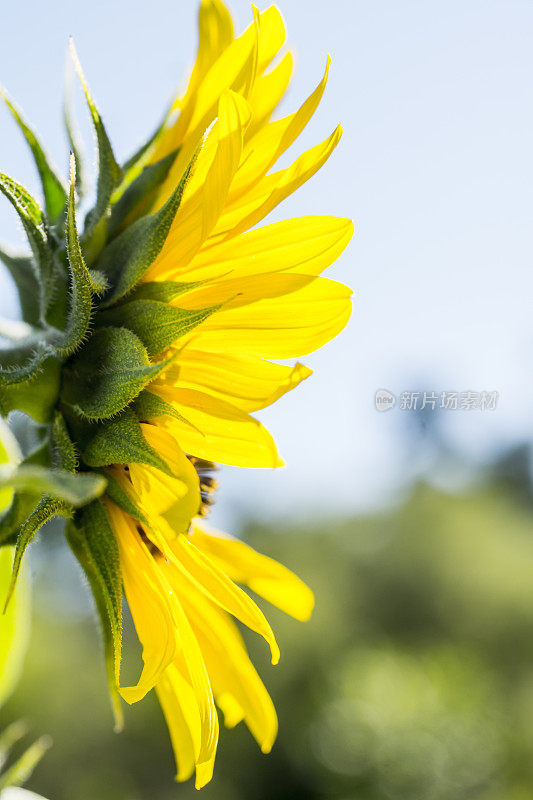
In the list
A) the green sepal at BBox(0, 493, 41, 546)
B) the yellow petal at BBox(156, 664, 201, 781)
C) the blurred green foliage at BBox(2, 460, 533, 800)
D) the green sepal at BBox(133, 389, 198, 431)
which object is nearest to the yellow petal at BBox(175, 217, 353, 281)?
the green sepal at BBox(133, 389, 198, 431)

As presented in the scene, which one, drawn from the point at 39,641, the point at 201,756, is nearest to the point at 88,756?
the point at 39,641

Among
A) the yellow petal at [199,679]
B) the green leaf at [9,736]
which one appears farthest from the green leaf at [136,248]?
the green leaf at [9,736]

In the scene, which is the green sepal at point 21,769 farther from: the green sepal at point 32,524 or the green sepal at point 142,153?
the green sepal at point 142,153

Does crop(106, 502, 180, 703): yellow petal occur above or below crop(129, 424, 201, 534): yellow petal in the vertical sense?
below

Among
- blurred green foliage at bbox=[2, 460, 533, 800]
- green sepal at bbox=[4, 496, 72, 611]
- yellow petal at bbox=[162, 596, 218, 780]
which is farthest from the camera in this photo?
blurred green foliage at bbox=[2, 460, 533, 800]

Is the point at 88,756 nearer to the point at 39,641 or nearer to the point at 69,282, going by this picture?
the point at 39,641

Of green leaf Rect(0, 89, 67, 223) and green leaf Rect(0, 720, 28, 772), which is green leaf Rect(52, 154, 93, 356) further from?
green leaf Rect(0, 720, 28, 772)
